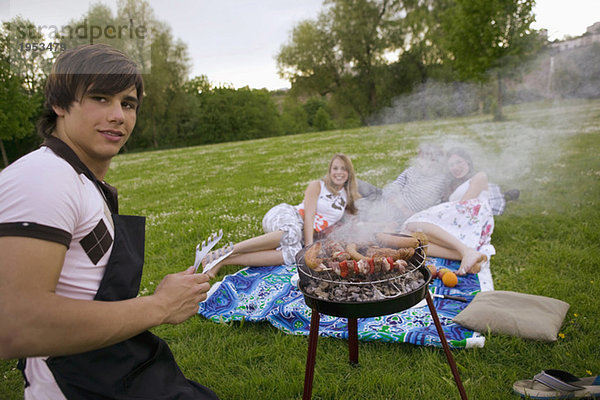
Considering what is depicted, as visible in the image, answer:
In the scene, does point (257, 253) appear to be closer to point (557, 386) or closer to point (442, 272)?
point (442, 272)

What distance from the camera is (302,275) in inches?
103

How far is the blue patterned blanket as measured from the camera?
3279 mm

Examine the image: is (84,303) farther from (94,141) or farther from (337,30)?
(337,30)

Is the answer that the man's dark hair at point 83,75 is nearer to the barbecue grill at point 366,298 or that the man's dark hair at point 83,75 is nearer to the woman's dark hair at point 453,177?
the barbecue grill at point 366,298

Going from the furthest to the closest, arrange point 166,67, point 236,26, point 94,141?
point 166,67
point 236,26
point 94,141

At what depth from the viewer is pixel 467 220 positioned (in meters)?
5.10

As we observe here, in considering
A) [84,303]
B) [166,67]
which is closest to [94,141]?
[84,303]

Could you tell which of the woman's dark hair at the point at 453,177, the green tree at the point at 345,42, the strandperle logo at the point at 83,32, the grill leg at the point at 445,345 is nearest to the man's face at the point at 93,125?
the strandperle logo at the point at 83,32

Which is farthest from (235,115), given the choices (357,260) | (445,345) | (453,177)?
(445,345)

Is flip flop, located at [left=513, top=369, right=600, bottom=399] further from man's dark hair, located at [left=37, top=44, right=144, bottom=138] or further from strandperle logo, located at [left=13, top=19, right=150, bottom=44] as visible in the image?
strandperle logo, located at [left=13, top=19, right=150, bottom=44]

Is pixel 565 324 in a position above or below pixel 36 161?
below

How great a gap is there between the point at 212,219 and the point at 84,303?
6.01 metres

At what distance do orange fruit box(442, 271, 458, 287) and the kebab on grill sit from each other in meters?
1.75

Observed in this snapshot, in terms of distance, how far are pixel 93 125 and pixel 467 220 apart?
4810 mm
